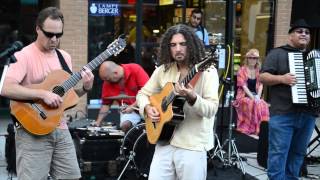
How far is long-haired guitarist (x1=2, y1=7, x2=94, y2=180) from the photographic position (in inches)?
168

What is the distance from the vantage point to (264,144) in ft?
23.7

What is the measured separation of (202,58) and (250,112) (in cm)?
539

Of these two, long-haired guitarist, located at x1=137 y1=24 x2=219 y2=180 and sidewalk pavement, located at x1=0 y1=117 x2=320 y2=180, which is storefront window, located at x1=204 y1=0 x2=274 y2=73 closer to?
sidewalk pavement, located at x1=0 y1=117 x2=320 y2=180

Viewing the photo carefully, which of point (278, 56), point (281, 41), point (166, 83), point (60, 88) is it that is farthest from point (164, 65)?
point (281, 41)

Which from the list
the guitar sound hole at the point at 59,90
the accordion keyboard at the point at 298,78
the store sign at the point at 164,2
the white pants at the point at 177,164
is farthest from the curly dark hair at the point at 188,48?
the store sign at the point at 164,2

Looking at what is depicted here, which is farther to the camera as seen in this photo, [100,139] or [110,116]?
[110,116]

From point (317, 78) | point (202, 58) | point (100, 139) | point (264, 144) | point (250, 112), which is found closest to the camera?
point (202, 58)

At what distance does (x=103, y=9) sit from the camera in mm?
9828

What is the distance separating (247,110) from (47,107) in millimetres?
5539

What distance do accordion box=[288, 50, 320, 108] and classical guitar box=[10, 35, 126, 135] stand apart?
2438mm

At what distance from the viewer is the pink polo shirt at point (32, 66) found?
4.27 metres

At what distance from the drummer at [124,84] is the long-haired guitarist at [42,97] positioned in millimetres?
1680

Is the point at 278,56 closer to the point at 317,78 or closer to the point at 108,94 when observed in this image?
the point at 317,78

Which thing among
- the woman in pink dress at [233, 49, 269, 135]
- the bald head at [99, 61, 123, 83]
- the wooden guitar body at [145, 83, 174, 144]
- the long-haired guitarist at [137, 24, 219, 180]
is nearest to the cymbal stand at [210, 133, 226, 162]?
the bald head at [99, 61, 123, 83]
